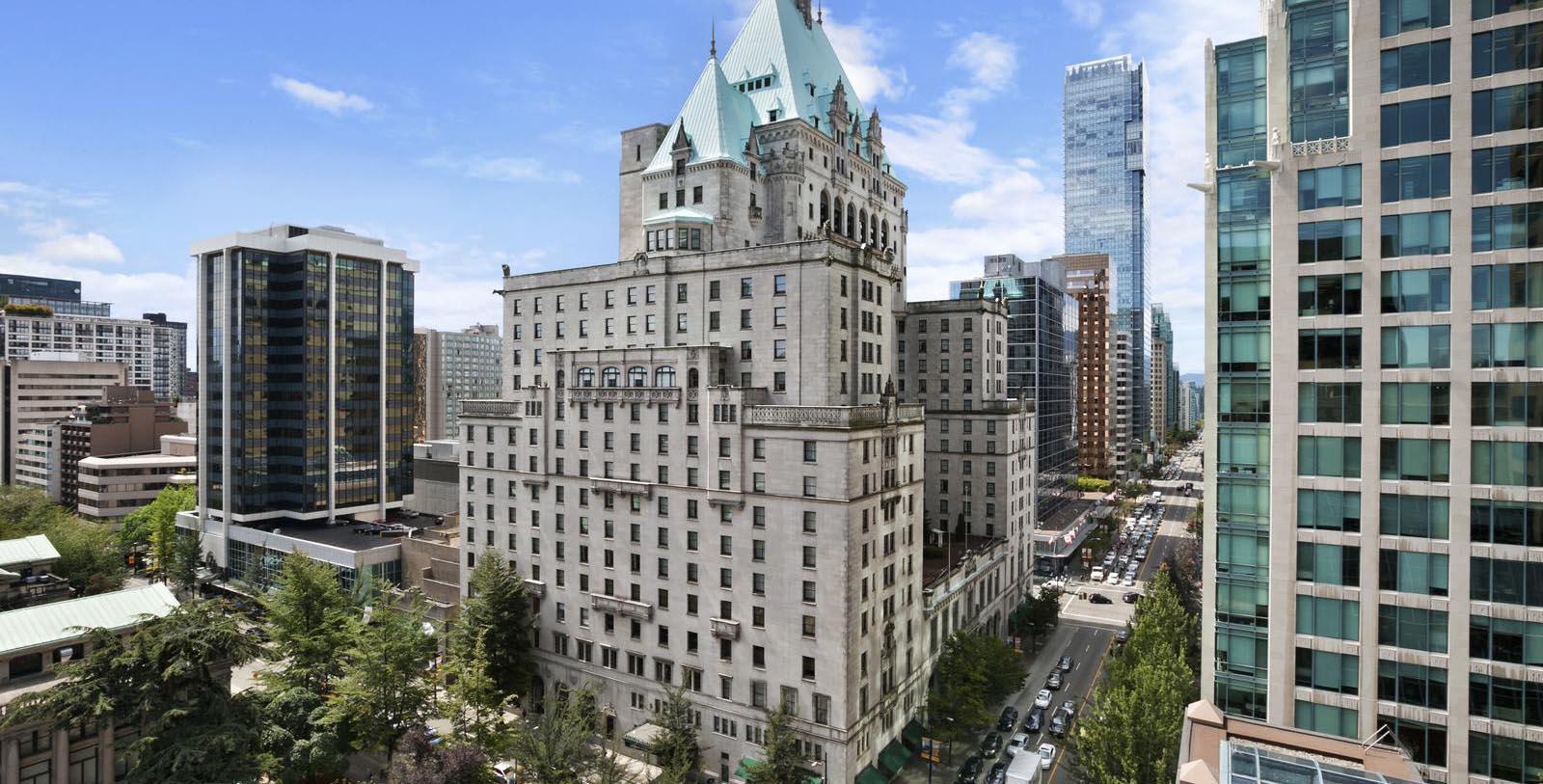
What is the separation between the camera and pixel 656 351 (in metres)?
70.1

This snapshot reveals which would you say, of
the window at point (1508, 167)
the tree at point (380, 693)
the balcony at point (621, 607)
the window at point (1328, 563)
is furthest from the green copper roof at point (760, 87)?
the window at point (1328, 563)

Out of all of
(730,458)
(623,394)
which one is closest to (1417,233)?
(730,458)

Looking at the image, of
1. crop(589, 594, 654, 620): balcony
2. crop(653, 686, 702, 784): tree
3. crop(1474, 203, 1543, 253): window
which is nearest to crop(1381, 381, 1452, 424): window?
crop(1474, 203, 1543, 253): window

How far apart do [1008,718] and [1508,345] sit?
172ft

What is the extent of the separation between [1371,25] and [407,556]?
10661 cm

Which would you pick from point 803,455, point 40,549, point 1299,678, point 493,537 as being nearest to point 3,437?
point 40,549

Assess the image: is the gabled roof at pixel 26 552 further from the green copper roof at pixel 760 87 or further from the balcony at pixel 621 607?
the green copper roof at pixel 760 87

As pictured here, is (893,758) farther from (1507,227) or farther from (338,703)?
(1507,227)

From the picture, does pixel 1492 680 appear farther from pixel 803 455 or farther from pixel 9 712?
pixel 9 712

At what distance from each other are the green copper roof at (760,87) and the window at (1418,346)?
191 ft

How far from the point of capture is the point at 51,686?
1912 inches

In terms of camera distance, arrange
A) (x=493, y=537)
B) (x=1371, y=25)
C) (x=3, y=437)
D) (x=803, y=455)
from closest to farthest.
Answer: (x=1371, y=25), (x=803, y=455), (x=493, y=537), (x=3, y=437)

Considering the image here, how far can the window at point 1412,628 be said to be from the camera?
130 ft

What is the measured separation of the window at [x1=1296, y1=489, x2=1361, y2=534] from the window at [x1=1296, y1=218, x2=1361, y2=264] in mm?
13018
